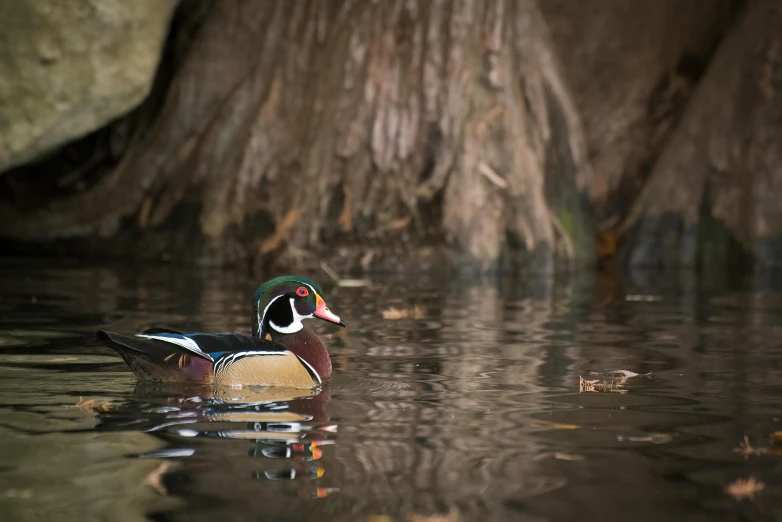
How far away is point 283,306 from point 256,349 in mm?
580

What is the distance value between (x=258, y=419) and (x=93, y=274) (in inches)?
402

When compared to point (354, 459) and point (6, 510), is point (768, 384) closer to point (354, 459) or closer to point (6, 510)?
point (354, 459)

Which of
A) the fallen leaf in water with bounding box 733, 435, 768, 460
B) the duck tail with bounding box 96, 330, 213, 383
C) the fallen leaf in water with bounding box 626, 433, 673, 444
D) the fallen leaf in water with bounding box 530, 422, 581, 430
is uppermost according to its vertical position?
the duck tail with bounding box 96, 330, 213, 383

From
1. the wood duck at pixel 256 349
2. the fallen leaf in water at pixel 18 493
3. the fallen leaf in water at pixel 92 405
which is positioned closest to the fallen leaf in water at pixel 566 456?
the wood duck at pixel 256 349

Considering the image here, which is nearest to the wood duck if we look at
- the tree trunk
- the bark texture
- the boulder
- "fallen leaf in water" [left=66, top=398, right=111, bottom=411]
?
"fallen leaf in water" [left=66, top=398, right=111, bottom=411]

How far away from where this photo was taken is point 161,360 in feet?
20.6

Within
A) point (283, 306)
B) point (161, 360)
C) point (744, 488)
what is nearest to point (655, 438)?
point (744, 488)

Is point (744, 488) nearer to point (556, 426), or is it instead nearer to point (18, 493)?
point (556, 426)

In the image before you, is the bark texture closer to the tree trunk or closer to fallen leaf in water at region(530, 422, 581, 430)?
the tree trunk

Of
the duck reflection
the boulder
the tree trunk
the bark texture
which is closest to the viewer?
the duck reflection

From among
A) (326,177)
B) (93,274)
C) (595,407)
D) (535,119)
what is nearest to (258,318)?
(595,407)

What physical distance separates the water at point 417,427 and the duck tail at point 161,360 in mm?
82

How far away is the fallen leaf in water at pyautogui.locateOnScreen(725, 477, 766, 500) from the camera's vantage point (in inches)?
172

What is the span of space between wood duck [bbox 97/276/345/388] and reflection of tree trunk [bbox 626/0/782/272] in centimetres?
1241
